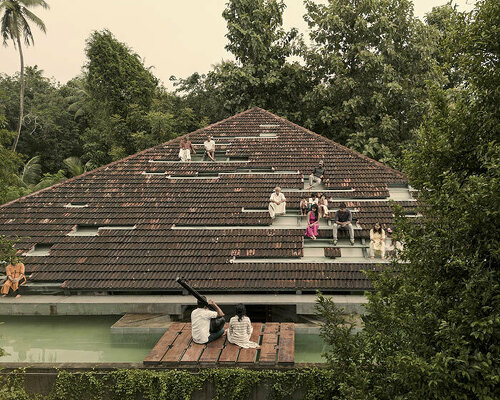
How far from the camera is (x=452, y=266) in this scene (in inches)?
150

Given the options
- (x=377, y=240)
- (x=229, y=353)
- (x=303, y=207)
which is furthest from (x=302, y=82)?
(x=229, y=353)

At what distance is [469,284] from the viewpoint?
132 inches

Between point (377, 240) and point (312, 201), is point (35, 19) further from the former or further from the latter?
point (377, 240)

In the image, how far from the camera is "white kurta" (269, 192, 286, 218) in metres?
11.3

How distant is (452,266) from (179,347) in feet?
17.6

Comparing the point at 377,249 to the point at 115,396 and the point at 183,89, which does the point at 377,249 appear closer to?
the point at 115,396

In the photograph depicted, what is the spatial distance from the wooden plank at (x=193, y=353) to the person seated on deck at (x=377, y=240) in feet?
17.0

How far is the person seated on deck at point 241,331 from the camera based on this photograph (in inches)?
283

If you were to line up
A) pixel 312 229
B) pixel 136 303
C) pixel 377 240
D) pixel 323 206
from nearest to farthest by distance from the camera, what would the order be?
pixel 136 303
pixel 377 240
pixel 312 229
pixel 323 206

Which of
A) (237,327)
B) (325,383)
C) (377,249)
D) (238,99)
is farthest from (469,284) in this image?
(238,99)

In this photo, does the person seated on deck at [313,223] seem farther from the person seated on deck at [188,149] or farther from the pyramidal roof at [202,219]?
the person seated on deck at [188,149]

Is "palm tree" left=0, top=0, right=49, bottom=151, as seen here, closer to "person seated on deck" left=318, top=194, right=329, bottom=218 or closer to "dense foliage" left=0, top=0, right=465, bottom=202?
"dense foliage" left=0, top=0, right=465, bottom=202

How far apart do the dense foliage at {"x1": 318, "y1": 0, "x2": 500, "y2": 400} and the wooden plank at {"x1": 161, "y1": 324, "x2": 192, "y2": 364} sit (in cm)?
334

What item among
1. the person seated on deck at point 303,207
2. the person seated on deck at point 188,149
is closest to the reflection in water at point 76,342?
the person seated on deck at point 303,207
